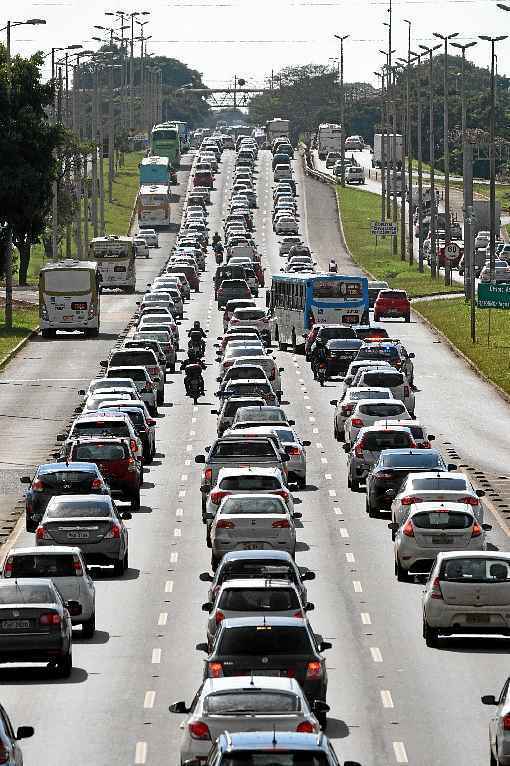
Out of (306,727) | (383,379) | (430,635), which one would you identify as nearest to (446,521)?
(430,635)

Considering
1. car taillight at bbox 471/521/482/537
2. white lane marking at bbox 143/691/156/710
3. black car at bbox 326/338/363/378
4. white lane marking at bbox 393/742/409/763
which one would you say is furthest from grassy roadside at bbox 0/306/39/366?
white lane marking at bbox 393/742/409/763

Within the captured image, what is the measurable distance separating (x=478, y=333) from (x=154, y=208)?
273ft

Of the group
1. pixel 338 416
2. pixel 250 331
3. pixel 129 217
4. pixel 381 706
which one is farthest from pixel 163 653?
pixel 129 217

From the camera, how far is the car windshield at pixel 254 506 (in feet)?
121

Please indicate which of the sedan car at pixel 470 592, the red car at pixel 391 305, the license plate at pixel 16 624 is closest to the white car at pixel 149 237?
the red car at pixel 391 305

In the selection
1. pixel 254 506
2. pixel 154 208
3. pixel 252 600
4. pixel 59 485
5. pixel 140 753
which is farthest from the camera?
pixel 154 208

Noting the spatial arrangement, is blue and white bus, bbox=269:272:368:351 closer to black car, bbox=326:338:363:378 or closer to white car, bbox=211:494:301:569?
black car, bbox=326:338:363:378

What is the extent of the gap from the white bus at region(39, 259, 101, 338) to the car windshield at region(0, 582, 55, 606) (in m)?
62.0

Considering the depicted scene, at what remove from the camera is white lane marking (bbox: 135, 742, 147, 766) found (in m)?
22.9

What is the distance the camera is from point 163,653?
30.3m

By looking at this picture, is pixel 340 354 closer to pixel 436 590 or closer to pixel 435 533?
pixel 435 533

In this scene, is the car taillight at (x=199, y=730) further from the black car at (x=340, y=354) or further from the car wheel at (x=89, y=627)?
the black car at (x=340, y=354)

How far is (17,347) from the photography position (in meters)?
89.2

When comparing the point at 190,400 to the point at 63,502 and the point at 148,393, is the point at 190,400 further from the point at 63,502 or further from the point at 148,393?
the point at 63,502
